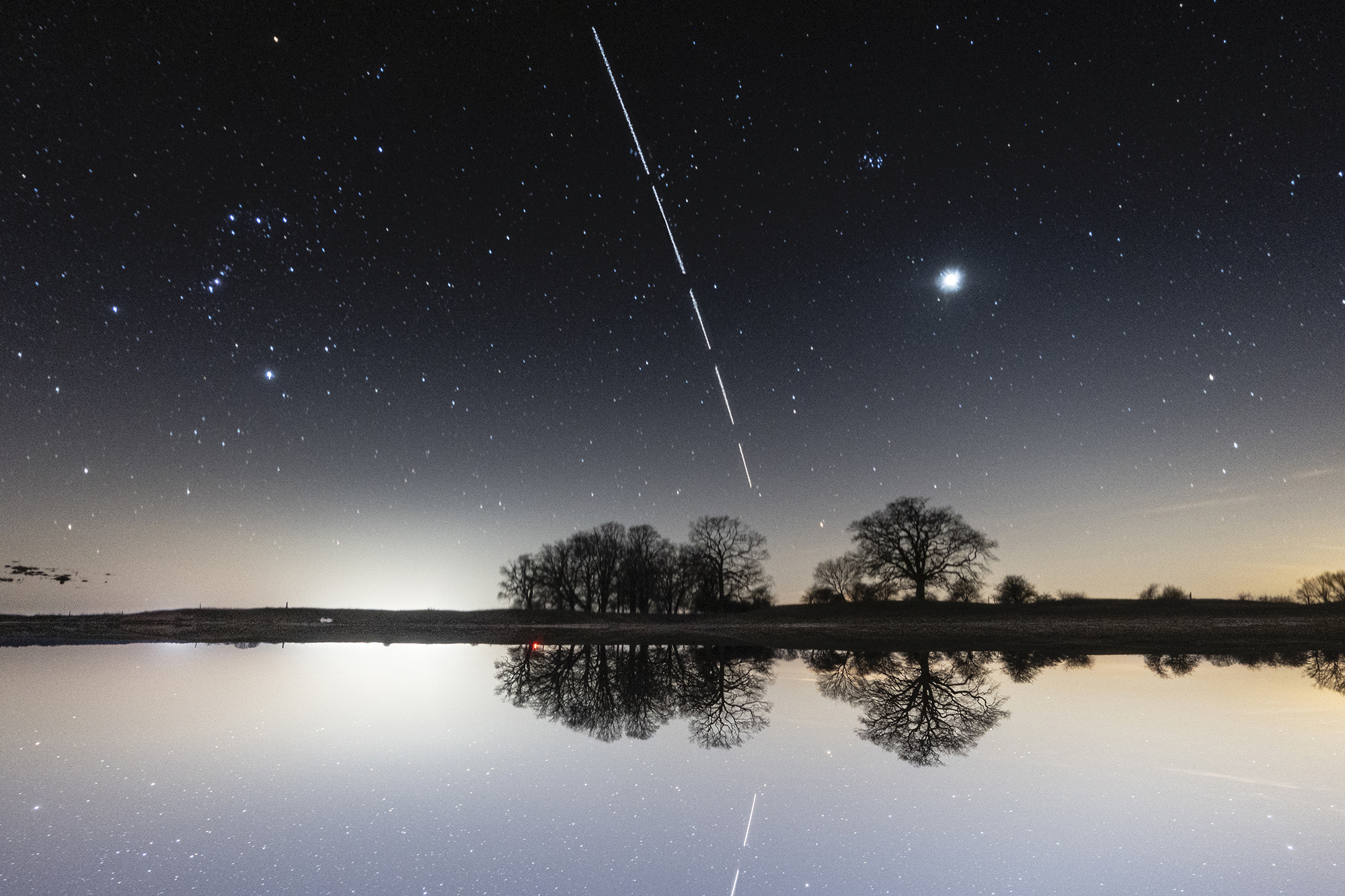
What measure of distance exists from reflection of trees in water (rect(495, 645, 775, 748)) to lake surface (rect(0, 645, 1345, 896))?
112 mm

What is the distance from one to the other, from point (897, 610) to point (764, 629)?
15.1 m

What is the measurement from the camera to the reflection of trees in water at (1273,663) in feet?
42.5

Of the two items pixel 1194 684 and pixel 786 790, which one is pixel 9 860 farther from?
pixel 1194 684

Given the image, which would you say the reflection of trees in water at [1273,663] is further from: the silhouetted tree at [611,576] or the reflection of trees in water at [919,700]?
the silhouetted tree at [611,576]

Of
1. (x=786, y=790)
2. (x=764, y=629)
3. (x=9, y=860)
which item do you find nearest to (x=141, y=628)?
(x=764, y=629)

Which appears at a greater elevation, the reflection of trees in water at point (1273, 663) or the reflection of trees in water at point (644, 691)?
the reflection of trees in water at point (1273, 663)

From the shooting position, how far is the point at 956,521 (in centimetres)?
5575

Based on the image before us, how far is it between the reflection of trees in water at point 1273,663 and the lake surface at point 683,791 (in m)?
2.14

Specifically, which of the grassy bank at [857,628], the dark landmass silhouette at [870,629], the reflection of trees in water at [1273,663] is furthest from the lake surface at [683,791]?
the grassy bank at [857,628]

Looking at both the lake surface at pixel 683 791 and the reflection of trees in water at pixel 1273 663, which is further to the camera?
the reflection of trees in water at pixel 1273 663

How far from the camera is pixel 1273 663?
15664 millimetres

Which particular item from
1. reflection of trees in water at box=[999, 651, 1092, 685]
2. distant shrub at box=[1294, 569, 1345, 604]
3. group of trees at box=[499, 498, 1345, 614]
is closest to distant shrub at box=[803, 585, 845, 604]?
group of trees at box=[499, 498, 1345, 614]

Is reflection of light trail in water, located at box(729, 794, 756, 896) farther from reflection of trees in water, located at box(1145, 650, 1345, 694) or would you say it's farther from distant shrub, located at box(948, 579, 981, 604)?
distant shrub, located at box(948, 579, 981, 604)

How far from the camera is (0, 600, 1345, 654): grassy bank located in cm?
2361
